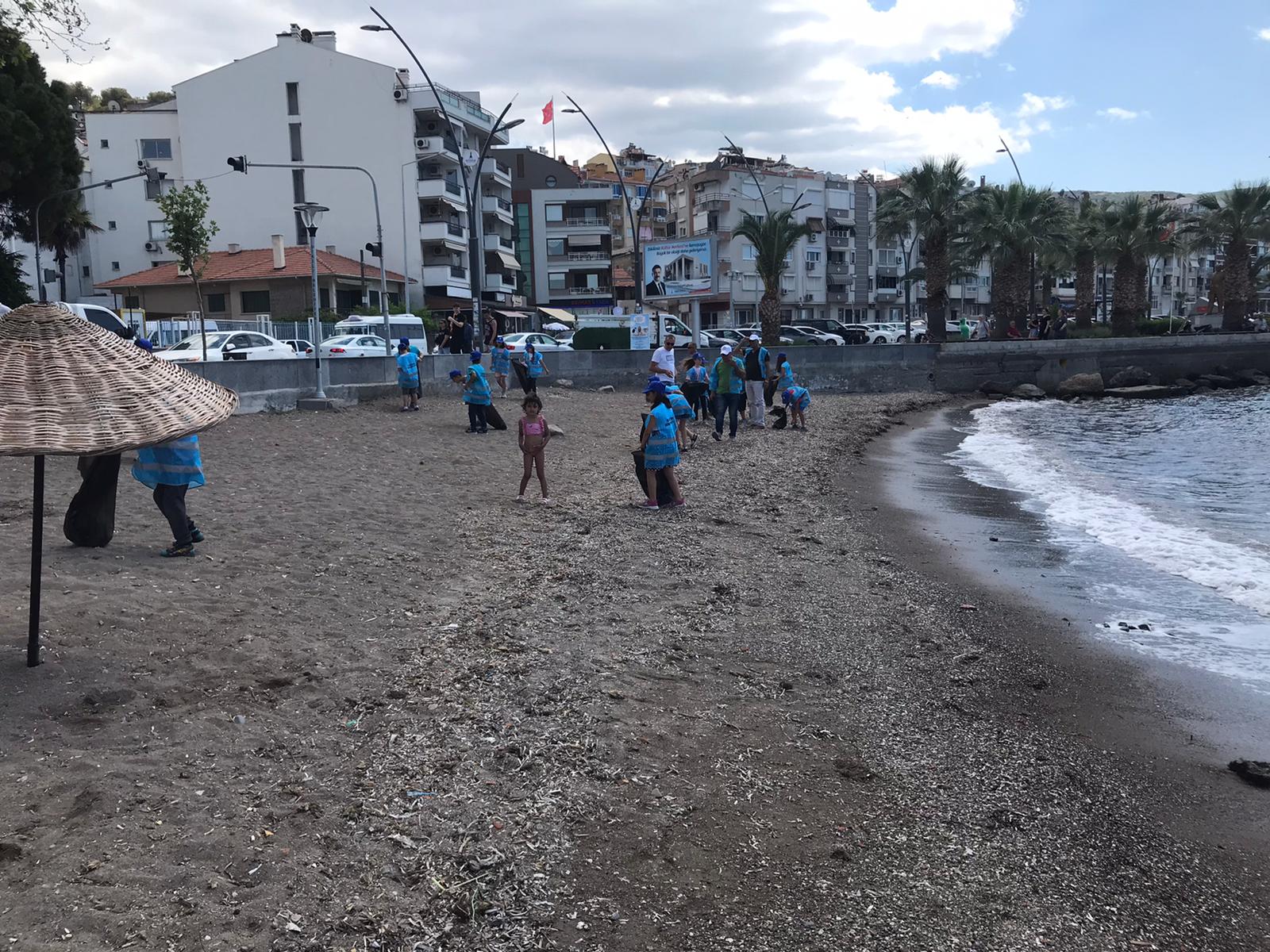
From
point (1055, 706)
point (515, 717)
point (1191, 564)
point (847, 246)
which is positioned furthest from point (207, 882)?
point (847, 246)

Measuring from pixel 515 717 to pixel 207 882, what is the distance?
6.26 ft

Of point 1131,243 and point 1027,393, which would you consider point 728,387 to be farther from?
point 1131,243

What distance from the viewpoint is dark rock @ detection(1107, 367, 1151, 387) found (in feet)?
139

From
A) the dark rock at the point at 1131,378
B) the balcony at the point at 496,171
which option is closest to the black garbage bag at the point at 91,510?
the dark rock at the point at 1131,378

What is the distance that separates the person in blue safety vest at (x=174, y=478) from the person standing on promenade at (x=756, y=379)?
13076mm

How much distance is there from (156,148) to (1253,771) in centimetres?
6338

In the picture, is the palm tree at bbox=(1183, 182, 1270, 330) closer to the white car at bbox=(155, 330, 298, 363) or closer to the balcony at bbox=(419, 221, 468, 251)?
the balcony at bbox=(419, 221, 468, 251)

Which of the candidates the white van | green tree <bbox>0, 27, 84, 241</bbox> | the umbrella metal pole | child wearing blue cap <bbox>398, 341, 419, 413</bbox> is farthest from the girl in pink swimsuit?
green tree <bbox>0, 27, 84, 241</bbox>

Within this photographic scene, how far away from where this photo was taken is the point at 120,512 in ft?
30.2

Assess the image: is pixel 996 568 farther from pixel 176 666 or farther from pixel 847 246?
pixel 847 246

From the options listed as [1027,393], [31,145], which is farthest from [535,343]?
[1027,393]

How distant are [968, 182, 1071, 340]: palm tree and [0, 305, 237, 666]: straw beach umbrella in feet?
155

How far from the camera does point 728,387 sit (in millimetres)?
18328

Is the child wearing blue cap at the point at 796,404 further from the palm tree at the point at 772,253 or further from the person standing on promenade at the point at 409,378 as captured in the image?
the palm tree at the point at 772,253
